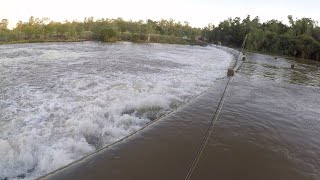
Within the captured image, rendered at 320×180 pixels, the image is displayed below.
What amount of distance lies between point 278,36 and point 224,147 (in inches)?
1418

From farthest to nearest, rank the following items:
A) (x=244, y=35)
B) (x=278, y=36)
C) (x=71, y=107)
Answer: (x=244, y=35)
(x=278, y=36)
(x=71, y=107)

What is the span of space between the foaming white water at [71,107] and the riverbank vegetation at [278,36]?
22.9 m

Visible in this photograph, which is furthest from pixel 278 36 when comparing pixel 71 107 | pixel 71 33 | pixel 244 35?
pixel 71 107

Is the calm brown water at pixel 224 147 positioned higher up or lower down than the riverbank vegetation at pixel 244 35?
lower down

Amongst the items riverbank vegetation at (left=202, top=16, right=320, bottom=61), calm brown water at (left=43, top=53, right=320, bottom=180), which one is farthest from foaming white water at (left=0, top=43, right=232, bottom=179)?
riverbank vegetation at (left=202, top=16, right=320, bottom=61)

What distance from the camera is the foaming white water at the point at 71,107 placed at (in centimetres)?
546

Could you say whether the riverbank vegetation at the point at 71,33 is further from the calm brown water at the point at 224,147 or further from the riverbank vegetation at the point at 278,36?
the calm brown water at the point at 224,147

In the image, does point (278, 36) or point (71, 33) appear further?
point (71, 33)

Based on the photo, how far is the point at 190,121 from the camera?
717 centimetres

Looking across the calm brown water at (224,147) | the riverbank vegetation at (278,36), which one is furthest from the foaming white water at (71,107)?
the riverbank vegetation at (278,36)

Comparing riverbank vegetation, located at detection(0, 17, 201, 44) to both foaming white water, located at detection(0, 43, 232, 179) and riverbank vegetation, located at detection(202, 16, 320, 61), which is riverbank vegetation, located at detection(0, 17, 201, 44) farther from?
foaming white water, located at detection(0, 43, 232, 179)

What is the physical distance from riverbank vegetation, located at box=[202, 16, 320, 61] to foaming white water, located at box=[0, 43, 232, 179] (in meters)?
22.9

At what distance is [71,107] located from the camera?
855 cm

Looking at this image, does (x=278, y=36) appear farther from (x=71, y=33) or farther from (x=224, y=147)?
(x=224, y=147)
